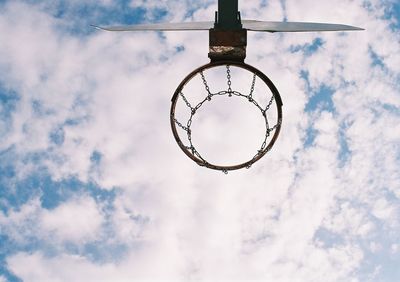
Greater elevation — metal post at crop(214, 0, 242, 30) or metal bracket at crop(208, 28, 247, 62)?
metal post at crop(214, 0, 242, 30)

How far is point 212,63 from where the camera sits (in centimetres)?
513

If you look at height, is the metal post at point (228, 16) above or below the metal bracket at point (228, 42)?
above

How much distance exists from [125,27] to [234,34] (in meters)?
1.45

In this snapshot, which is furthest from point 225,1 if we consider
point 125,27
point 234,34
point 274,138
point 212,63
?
point 274,138

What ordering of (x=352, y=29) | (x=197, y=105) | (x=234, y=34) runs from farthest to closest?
(x=197, y=105), (x=352, y=29), (x=234, y=34)

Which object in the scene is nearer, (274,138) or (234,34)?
(234,34)

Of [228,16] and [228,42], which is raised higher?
[228,16]

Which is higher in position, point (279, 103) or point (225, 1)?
point (225, 1)

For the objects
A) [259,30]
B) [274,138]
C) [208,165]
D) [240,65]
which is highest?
[259,30]

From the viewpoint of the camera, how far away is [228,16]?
201 inches

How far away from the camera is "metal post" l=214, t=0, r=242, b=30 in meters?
5.07

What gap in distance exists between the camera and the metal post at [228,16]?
5.07 metres

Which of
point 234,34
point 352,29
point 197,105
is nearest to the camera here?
point 234,34

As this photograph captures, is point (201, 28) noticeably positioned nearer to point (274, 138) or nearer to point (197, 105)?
point (197, 105)
